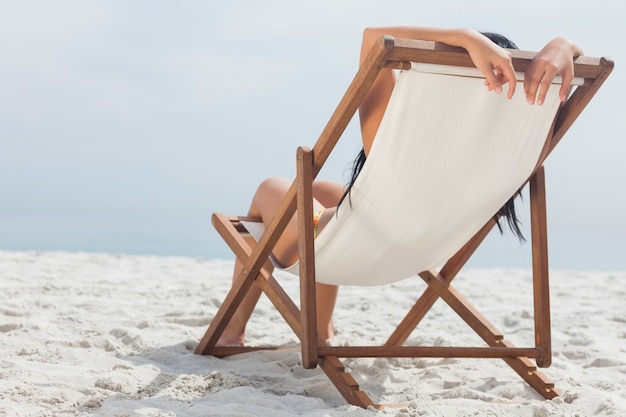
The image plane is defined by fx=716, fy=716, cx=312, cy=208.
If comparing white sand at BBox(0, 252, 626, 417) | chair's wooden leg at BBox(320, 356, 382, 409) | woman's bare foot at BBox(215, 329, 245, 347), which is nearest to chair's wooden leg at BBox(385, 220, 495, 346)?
white sand at BBox(0, 252, 626, 417)

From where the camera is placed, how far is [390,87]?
1997 millimetres

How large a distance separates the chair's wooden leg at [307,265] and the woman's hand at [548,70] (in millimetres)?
589

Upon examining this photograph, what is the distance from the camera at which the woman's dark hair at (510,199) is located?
80.6 inches

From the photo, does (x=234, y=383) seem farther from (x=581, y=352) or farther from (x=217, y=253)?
(x=217, y=253)

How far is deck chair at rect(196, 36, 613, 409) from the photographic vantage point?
176 cm

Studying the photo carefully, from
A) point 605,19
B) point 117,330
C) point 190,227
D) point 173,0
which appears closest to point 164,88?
point 173,0

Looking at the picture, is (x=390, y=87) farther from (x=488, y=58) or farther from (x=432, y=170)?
(x=488, y=58)

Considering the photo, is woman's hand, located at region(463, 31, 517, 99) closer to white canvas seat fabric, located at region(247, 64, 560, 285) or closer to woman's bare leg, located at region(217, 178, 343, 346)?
white canvas seat fabric, located at region(247, 64, 560, 285)

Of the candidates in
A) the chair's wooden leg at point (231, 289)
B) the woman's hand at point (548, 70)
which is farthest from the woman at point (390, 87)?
the chair's wooden leg at point (231, 289)

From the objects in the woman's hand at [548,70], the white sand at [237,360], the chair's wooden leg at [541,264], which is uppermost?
the woman's hand at [548,70]

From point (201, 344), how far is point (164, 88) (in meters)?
16.6

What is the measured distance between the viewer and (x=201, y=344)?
→ 2.68 meters

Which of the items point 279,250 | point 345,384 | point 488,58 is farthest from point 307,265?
point 488,58

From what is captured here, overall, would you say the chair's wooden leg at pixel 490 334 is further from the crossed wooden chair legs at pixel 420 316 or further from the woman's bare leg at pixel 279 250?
the woman's bare leg at pixel 279 250
